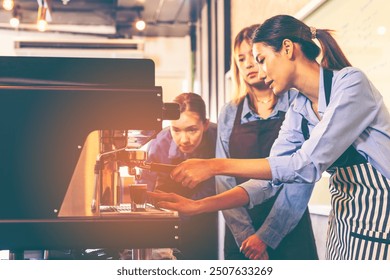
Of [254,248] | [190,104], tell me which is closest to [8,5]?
[190,104]

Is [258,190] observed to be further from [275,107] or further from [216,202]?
[275,107]

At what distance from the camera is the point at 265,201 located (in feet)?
6.32

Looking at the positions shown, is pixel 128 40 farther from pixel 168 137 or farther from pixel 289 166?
pixel 289 166

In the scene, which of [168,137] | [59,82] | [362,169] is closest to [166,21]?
[168,137]

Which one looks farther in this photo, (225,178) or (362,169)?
(225,178)

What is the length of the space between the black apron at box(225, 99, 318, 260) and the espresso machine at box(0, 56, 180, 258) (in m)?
0.57

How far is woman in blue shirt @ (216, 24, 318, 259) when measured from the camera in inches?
74.5

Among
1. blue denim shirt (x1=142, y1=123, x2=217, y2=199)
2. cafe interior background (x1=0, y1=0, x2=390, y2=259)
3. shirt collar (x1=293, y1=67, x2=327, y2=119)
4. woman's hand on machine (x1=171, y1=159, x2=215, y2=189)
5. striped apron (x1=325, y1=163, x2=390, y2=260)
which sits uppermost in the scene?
cafe interior background (x1=0, y1=0, x2=390, y2=259)

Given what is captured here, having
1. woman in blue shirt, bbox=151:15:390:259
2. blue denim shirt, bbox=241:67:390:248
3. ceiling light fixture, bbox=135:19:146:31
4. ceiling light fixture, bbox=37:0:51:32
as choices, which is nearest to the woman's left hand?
woman in blue shirt, bbox=151:15:390:259

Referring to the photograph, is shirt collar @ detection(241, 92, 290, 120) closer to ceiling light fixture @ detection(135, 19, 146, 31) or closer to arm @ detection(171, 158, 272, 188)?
arm @ detection(171, 158, 272, 188)

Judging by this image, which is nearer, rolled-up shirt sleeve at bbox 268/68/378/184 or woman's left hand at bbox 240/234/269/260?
rolled-up shirt sleeve at bbox 268/68/378/184

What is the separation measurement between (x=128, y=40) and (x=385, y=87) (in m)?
1.02
